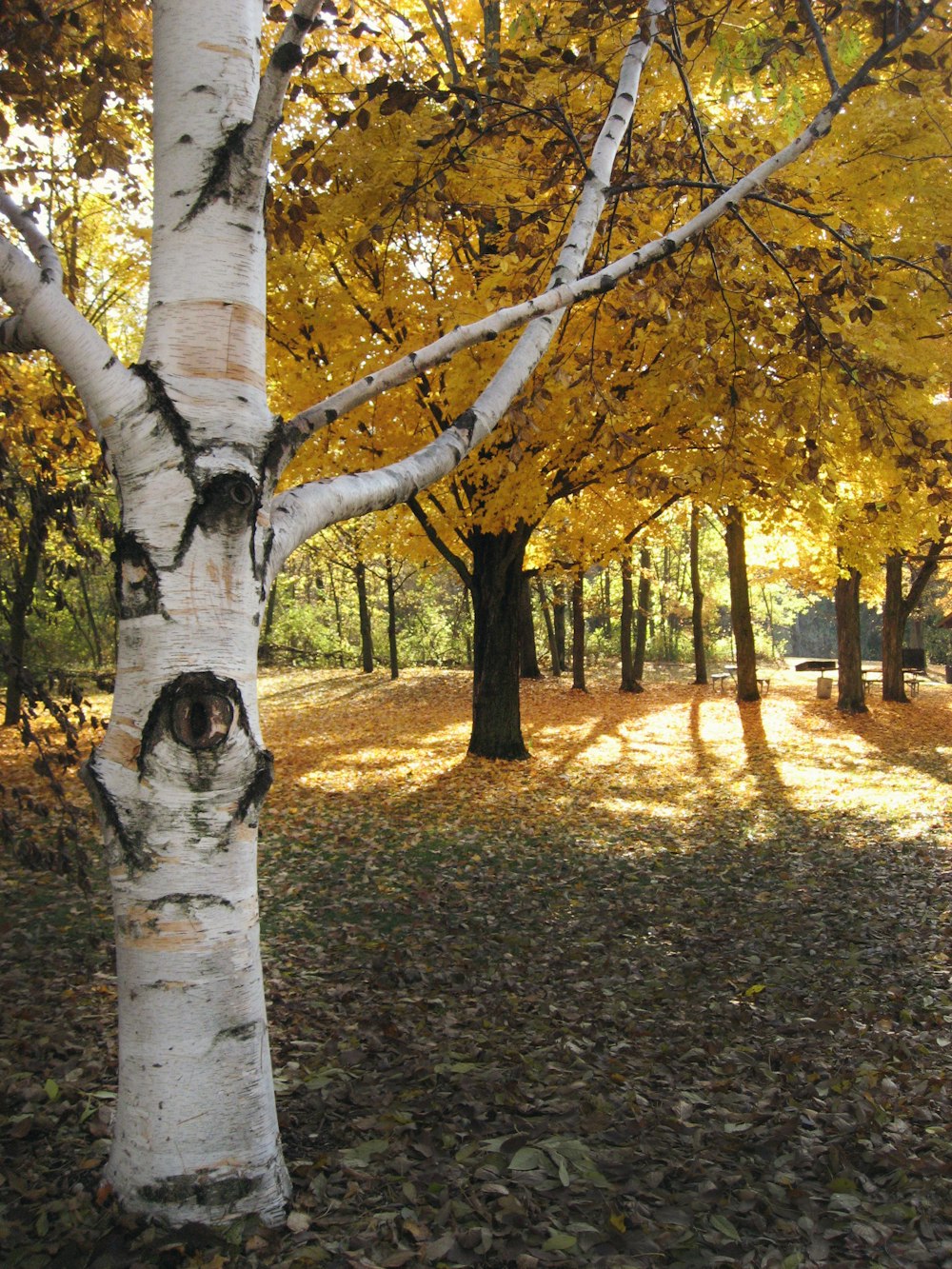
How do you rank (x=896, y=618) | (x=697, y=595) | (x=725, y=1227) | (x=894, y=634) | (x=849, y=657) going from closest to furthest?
(x=725, y=1227)
(x=849, y=657)
(x=896, y=618)
(x=894, y=634)
(x=697, y=595)

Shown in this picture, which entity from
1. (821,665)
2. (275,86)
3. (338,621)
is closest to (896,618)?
(821,665)

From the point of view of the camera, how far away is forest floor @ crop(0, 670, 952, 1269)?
8.57ft

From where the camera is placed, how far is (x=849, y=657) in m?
17.8

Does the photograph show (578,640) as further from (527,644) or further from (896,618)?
(896,618)

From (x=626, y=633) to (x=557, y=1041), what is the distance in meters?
18.2

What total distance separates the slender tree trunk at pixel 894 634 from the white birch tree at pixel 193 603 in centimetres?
1823

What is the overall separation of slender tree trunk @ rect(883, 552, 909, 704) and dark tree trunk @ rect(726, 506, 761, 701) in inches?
109

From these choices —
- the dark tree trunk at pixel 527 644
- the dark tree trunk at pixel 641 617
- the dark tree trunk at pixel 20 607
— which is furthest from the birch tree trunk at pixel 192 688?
the dark tree trunk at pixel 527 644

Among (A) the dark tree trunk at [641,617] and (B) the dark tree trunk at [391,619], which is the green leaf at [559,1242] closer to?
(B) the dark tree trunk at [391,619]

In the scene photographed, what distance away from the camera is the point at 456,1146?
3061mm

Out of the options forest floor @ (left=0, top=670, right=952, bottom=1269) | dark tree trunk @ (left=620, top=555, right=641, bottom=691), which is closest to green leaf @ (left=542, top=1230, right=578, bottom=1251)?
forest floor @ (left=0, top=670, right=952, bottom=1269)

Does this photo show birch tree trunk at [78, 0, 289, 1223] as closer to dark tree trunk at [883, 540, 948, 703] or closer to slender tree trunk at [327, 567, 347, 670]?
dark tree trunk at [883, 540, 948, 703]

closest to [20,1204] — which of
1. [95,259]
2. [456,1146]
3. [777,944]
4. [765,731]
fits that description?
[456,1146]

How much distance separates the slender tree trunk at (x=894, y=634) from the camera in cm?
1856
